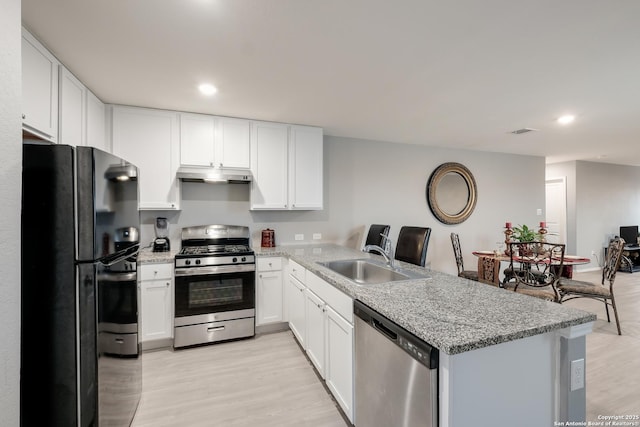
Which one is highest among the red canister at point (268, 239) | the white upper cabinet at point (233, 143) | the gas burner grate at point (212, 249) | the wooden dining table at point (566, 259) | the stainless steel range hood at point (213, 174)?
the white upper cabinet at point (233, 143)

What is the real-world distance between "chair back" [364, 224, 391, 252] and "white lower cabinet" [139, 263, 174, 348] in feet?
7.67

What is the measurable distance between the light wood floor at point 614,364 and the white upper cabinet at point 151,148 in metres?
3.95

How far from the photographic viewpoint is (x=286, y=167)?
348cm

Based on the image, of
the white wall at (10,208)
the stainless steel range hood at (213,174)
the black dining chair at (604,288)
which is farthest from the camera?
the black dining chair at (604,288)

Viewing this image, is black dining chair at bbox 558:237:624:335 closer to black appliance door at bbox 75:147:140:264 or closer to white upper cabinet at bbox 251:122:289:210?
white upper cabinet at bbox 251:122:289:210

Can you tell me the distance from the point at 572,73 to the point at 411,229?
1.88 metres

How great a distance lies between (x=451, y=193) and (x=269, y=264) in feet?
10.8

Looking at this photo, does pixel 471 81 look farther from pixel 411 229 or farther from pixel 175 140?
pixel 175 140

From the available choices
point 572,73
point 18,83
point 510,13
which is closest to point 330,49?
point 510,13

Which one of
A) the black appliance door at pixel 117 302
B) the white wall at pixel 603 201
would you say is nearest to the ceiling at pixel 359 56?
the black appliance door at pixel 117 302

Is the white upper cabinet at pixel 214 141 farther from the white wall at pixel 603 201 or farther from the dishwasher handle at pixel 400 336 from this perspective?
the white wall at pixel 603 201

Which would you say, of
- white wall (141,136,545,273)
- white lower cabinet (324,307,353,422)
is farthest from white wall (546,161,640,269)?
white lower cabinet (324,307,353,422)

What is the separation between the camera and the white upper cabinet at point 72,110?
2.08 metres

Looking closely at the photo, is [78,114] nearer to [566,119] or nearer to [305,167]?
[305,167]
